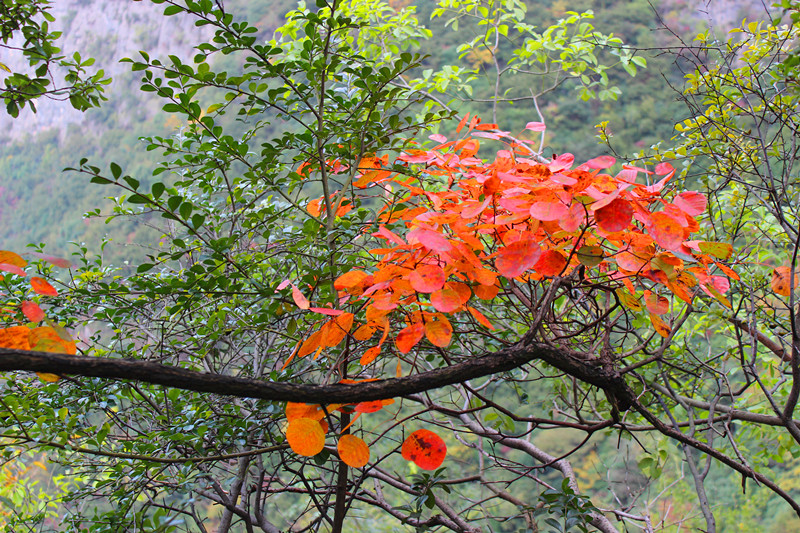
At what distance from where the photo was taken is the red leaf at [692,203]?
631mm

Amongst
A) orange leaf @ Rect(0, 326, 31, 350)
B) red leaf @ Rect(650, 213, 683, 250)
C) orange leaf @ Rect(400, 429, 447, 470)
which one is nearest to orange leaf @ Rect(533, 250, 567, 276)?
red leaf @ Rect(650, 213, 683, 250)

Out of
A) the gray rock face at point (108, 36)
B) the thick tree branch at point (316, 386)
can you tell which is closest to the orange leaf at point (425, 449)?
the thick tree branch at point (316, 386)

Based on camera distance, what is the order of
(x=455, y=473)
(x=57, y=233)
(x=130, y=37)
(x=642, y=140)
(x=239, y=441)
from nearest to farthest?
(x=239, y=441) → (x=455, y=473) → (x=642, y=140) → (x=57, y=233) → (x=130, y=37)

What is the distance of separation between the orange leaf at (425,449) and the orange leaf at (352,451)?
0.06 m

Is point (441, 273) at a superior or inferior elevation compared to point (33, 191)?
inferior

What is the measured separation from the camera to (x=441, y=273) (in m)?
0.61

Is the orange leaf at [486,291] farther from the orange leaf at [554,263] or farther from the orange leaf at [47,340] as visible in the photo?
the orange leaf at [47,340]

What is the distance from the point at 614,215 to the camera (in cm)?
58

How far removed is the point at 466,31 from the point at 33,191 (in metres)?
8.32

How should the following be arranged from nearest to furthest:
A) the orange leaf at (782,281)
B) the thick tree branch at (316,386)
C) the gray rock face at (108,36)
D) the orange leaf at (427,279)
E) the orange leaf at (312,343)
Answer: the thick tree branch at (316,386) < the orange leaf at (427,279) < the orange leaf at (312,343) < the orange leaf at (782,281) < the gray rock face at (108,36)

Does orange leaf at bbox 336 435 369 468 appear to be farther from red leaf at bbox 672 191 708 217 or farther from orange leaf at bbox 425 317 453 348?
red leaf at bbox 672 191 708 217

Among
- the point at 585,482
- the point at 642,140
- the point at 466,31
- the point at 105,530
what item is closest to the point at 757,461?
the point at 105,530

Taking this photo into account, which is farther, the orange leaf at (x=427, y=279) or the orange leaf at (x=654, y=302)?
the orange leaf at (x=654, y=302)

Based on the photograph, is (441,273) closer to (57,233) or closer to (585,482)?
(585,482)
